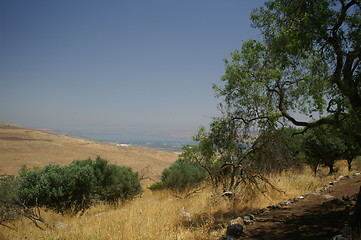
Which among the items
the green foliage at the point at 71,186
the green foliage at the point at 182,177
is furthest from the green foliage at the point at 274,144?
the green foliage at the point at 71,186

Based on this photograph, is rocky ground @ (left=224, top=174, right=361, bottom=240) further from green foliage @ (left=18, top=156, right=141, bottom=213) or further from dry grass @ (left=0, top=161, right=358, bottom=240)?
green foliage @ (left=18, top=156, right=141, bottom=213)

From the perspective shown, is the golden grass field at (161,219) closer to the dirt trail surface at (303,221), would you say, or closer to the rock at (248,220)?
the rock at (248,220)

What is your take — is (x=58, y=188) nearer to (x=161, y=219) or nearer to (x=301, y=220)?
(x=161, y=219)

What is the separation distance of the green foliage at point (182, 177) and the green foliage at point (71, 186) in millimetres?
3465

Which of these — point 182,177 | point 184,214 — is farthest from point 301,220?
point 182,177

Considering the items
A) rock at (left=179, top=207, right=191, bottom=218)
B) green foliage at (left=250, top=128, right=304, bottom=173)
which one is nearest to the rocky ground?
green foliage at (left=250, top=128, right=304, bottom=173)

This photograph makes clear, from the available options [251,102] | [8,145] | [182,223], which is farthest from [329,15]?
[8,145]

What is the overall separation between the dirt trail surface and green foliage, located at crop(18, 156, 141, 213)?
716 cm

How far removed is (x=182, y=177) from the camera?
1529 centimetres

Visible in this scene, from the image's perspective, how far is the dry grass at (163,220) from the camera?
5.53 metres

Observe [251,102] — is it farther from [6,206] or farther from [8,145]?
[8,145]

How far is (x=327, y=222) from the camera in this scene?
5.74 meters

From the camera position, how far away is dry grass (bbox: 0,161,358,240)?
18.2 ft

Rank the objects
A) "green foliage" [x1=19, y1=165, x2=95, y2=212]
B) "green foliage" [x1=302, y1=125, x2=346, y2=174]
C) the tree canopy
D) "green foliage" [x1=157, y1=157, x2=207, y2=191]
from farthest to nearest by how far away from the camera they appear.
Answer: "green foliage" [x1=302, y1=125, x2=346, y2=174]
"green foliage" [x1=157, y1=157, x2=207, y2=191]
"green foliage" [x1=19, y1=165, x2=95, y2=212]
the tree canopy
